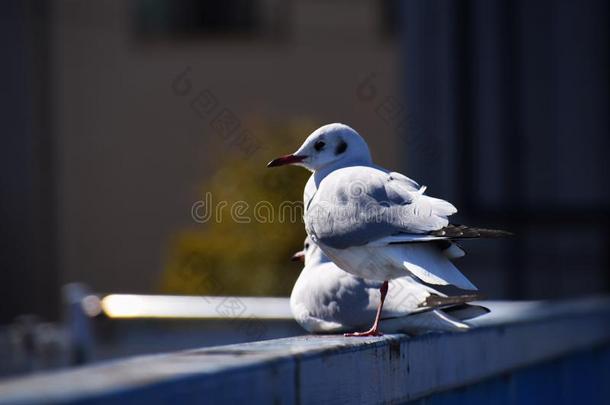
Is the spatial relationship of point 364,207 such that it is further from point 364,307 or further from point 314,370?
point 314,370

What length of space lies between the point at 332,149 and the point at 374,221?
0.32 m

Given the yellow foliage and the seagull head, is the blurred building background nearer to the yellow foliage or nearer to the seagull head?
the yellow foliage

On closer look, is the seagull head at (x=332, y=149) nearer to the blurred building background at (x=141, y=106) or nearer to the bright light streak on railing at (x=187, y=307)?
the bright light streak on railing at (x=187, y=307)

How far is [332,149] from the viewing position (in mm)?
4141

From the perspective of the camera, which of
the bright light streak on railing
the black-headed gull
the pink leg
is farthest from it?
the bright light streak on railing

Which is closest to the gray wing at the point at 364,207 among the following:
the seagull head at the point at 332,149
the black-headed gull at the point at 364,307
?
the seagull head at the point at 332,149

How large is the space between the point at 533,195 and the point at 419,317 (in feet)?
27.3

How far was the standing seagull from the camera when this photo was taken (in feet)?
12.4

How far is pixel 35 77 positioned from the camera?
17797mm

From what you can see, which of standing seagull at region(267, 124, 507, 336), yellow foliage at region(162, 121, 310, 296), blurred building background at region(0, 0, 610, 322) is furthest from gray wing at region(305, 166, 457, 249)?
blurred building background at region(0, 0, 610, 322)

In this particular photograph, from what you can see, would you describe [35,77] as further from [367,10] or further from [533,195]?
[533,195]

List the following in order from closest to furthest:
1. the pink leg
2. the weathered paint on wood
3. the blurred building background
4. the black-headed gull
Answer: the weathered paint on wood
the pink leg
the black-headed gull
the blurred building background

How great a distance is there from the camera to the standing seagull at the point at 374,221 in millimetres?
3791

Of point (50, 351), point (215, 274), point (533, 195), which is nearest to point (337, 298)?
point (50, 351)
